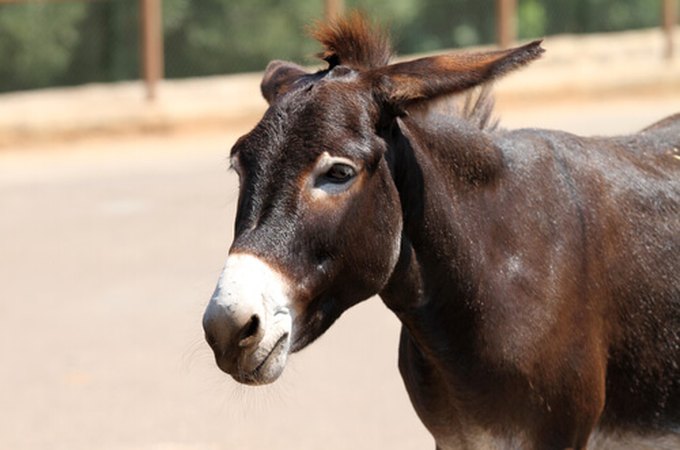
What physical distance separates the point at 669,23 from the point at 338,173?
17.2 m

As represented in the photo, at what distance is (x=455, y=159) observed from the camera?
15.8 feet

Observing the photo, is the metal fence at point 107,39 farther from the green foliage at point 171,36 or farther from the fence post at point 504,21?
the fence post at point 504,21

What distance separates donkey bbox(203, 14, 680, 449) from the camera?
4293 mm

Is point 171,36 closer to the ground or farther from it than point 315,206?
closer to the ground

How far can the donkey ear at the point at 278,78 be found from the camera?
472cm

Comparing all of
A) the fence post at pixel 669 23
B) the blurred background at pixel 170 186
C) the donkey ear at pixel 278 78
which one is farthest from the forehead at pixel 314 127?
the fence post at pixel 669 23

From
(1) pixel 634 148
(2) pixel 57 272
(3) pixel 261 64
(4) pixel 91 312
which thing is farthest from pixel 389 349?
(3) pixel 261 64

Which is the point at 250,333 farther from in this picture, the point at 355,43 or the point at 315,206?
the point at 355,43

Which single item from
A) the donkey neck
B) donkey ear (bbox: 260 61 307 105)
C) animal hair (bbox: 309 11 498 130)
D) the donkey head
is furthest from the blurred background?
the donkey head

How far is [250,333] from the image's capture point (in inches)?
162

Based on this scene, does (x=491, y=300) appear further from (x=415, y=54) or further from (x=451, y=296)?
(x=415, y=54)

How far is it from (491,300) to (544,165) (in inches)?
19.8

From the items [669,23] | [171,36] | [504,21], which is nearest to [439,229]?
[171,36]

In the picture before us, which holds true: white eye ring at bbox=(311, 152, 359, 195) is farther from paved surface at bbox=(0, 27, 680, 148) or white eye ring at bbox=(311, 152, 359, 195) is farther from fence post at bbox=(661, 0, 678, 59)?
fence post at bbox=(661, 0, 678, 59)
